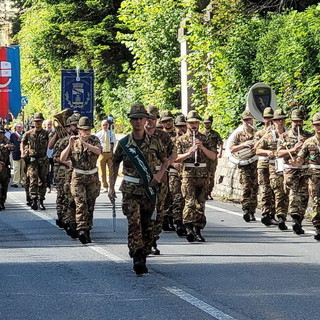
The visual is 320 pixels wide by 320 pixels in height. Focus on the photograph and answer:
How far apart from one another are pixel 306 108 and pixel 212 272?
11.7 meters

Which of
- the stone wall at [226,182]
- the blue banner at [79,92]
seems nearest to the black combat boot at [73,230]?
the stone wall at [226,182]

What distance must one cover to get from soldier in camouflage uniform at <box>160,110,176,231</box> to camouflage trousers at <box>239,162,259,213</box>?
1.74 metres

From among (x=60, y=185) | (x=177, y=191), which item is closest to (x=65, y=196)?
(x=60, y=185)

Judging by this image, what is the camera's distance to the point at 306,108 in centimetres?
2377

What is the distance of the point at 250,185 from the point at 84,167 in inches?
160

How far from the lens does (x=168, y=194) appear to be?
17.6 meters

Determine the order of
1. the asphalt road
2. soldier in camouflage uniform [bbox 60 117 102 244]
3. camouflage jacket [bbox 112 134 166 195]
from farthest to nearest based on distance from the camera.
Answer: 1. soldier in camouflage uniform [bbox 60 117 102 244]
2. camouflage jacket [bbox 112 134 166 195]
3. the asphalt road

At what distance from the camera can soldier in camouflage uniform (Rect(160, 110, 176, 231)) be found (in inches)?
684

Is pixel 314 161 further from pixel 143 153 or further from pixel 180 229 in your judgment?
pixel 143 153

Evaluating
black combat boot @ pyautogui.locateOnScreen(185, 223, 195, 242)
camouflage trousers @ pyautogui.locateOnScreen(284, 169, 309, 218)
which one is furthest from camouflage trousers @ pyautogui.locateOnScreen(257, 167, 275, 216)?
black combat boot @ pyautogui.locateOnScreen(185, 223, 195, 242)

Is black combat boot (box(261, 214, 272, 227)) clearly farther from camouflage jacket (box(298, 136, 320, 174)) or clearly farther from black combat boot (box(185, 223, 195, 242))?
black combat boot (box(185, 223, 195, 242))

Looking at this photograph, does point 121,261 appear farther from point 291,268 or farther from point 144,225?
point 291,268

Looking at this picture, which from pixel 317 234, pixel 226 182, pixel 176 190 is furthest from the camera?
pixel 226 182

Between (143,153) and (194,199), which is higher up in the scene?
(143,153)
